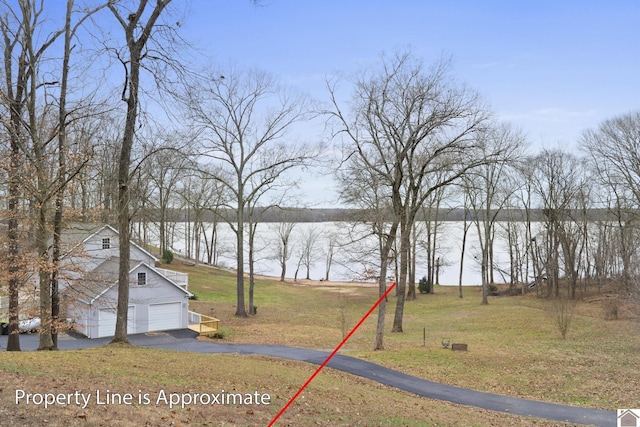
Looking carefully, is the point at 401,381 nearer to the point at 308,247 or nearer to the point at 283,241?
the point at 283,241

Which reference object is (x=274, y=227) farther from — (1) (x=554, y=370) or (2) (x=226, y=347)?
(1) (x=554, y=370)

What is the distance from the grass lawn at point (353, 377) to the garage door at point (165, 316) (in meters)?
2.85

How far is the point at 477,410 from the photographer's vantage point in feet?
43.1

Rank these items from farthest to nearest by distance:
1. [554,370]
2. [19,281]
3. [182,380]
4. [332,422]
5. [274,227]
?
[274,227]
[554,370]
[19,281]
[182,380]
[332,422]

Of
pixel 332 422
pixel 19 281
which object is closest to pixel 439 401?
pixel 332 422

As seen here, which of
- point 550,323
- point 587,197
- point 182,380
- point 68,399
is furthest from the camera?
point 587,197

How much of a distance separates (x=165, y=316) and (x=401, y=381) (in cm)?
1620

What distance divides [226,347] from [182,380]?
1192 cm

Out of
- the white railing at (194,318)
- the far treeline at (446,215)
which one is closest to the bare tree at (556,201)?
the far treeline at (446,215)

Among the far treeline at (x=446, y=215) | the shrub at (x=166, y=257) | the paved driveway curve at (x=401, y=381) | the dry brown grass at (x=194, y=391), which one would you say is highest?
the far treeline at (x=446, y=215)

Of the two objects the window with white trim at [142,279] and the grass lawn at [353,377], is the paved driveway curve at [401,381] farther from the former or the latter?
the window with white trim at [142,279]

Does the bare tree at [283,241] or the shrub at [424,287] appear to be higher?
the bare tree at [283,241]

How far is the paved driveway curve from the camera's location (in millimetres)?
13273

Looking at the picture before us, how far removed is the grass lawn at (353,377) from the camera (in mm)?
8141
